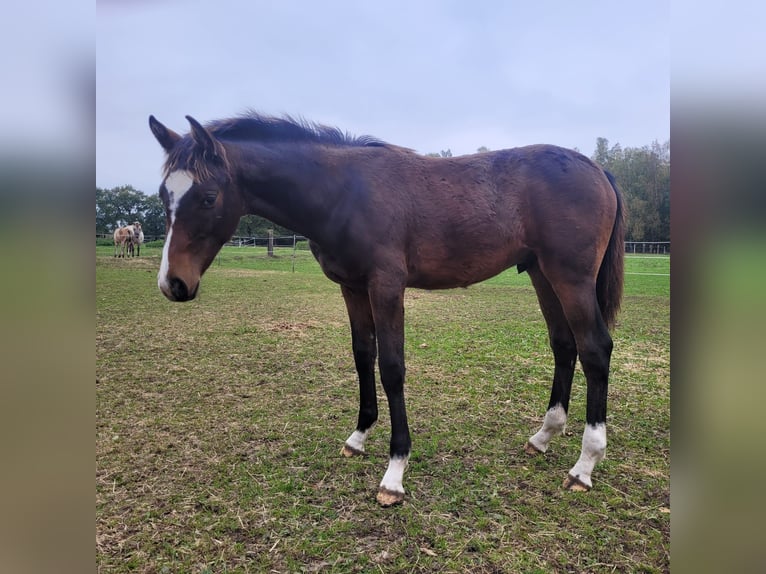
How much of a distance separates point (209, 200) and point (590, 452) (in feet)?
9.13

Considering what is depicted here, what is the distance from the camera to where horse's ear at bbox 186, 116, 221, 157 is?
207cm

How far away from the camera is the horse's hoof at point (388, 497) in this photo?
90.5 inches

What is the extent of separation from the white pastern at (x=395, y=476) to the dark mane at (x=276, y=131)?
2148mm

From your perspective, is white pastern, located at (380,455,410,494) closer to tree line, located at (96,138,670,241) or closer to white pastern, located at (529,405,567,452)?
white pastern, located at (529,405,567,452)

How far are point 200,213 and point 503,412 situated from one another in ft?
9.65

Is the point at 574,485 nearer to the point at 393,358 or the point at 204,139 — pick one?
the point at 393,358

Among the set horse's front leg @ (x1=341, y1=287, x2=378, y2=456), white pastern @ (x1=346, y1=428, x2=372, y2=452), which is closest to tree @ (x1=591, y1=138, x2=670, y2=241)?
horse's front leg @ (x1=341, y1=287, x2=378, y2=456)

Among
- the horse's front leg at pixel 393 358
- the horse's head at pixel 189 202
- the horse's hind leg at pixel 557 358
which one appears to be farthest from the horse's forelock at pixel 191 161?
the horse's hind leg at pixel 557 358

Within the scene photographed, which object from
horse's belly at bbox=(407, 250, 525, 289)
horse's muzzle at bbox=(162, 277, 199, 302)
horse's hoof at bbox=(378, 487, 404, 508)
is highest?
horse's belly at bbox=(407, 250, 525, 289)

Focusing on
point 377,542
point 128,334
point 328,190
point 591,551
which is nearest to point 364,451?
point 377,542

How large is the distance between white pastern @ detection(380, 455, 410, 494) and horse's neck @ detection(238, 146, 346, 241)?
1.50 m

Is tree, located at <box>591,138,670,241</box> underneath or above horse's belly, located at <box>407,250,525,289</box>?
above

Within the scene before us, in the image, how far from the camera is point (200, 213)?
7.13 feet
